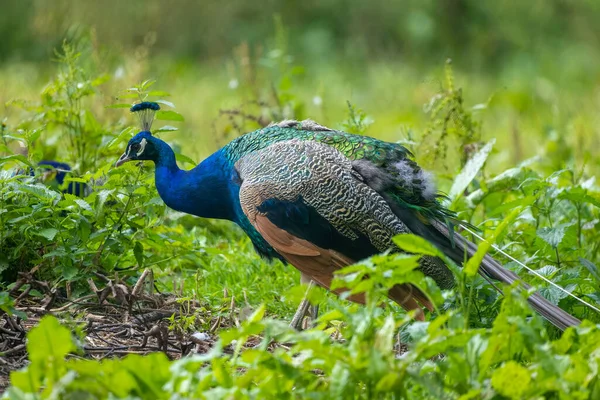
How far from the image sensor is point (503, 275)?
3.36 m

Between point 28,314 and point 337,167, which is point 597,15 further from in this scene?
point 28,314

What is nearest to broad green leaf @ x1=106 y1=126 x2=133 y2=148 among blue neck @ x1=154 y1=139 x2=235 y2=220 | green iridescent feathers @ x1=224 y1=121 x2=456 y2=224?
blue neck @ x1=154 y1=139 x2=235 y2=220

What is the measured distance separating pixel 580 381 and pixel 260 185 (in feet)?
4.89

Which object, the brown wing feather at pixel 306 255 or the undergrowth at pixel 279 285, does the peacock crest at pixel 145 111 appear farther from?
the brown wing feather at pixel 306 255

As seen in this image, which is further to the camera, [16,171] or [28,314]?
[16,171]

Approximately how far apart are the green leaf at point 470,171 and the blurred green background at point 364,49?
9.44 feet

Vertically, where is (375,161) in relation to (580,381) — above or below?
above

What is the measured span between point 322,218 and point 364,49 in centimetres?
679

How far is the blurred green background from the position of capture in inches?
307

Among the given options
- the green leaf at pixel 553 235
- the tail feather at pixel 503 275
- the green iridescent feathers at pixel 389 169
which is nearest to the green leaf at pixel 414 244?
the tail feather at pixel 503 275

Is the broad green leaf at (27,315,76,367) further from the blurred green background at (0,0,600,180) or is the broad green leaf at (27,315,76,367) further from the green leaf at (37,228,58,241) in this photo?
the blurred green background at (0,0,600,180)

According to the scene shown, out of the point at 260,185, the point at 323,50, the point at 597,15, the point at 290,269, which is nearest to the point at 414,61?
the point at 323,50

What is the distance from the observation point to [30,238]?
3305mm

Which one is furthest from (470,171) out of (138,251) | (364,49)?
(364,49)
